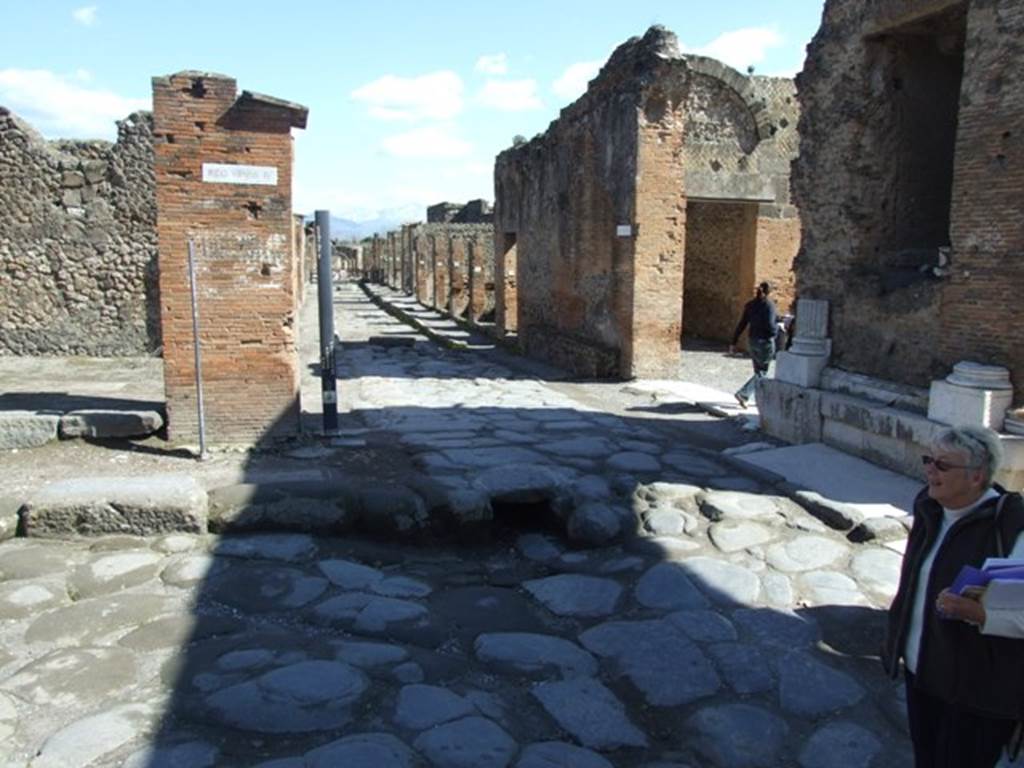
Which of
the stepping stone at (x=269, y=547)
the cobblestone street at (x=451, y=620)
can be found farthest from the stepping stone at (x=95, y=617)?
the stepping stone at (x=269, y=547)

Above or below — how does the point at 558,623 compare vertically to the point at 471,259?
below

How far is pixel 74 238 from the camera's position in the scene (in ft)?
40.9

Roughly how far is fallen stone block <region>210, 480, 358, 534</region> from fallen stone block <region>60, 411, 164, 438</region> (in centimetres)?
190

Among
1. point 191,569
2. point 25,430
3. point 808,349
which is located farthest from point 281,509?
point 808,349

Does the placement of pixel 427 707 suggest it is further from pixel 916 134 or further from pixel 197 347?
pixel 916 134

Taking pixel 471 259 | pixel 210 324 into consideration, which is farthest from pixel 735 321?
pixel 210 324

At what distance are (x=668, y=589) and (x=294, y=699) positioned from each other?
85.5 inches

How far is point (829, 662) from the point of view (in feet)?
13.0

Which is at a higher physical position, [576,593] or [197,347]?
[197,347]

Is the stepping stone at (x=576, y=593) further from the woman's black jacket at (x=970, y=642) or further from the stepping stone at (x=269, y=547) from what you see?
the woman's black jacket at (x=970, y=642)

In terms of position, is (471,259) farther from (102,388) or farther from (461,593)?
(461,593)

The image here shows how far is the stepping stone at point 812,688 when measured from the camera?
3615mm

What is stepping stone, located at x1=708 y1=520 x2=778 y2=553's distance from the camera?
5266mm

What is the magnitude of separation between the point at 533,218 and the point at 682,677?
12.8 meters
